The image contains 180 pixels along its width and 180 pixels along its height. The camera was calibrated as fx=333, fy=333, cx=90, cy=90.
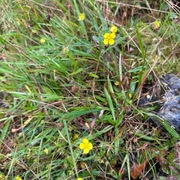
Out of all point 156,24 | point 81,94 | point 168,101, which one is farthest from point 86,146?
point 156,24

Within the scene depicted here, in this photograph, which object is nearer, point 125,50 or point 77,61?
point 77,61

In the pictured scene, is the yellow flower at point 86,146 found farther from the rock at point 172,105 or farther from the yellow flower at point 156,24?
the yellow flower at point 156,24

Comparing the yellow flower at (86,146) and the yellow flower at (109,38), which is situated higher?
the yellow flower at (109,38)

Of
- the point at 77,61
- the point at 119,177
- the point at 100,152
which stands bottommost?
the point at 119,177

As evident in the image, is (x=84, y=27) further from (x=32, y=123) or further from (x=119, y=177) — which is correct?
(x=119, y=177)

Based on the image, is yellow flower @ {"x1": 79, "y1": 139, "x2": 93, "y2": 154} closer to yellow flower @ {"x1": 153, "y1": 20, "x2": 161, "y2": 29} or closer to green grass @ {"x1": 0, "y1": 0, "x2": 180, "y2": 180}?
green grass @ {"x1": 0, "y1": 0, "x2": 180, "y2": 180}

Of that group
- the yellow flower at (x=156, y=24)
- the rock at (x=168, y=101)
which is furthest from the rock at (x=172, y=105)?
the yellow flower at (x=156, y=24)

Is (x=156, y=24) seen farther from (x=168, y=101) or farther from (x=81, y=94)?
(x=81, y=94)

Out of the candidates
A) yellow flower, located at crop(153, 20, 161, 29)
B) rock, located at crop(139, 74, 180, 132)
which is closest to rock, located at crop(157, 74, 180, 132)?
rock, located at crop(139, 74, 180, 132)

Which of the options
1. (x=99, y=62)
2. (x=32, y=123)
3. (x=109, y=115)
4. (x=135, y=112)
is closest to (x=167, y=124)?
(x=135, y=112)
